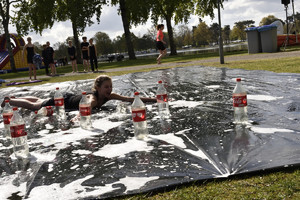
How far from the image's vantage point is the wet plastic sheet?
9.63ft

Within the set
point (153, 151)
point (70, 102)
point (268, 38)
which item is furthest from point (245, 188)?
point (268, 38)

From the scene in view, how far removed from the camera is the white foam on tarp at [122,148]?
144 inches

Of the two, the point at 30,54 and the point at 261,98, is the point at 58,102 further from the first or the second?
the point at 30,54

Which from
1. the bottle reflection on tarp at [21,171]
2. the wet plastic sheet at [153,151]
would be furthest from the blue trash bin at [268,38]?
the bottle reflection on tarp at [21,171]

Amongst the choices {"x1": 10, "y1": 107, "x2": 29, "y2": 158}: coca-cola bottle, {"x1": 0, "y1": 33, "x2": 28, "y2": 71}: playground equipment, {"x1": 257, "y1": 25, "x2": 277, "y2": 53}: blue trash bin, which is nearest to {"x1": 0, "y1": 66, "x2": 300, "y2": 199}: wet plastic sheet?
{"x1": 10, "y1": 107, "x2": 29, "y2": 158}: coca-cola bottle

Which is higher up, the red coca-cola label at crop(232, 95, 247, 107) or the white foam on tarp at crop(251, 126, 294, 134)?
the red coca-cola label at crop(232, 95, 247, 107)

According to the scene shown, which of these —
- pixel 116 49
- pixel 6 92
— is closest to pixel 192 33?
pixel 116 49

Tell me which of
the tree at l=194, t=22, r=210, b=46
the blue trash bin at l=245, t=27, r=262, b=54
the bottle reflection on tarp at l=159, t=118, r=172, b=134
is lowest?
the bottle reflection on tarp at l=159, t=118, r=172, b=134

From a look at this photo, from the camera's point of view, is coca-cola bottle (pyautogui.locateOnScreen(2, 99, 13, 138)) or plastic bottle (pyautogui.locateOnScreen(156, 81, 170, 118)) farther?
plastic bottle (pyautogui.locateOnScreen(156, 81, 170, 118))

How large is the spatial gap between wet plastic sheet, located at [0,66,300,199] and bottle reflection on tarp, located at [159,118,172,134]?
0.05 ft

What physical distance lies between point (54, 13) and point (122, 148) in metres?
30.6

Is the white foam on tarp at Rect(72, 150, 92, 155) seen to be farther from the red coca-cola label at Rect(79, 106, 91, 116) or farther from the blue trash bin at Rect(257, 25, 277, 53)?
the blue trash bin at Rect(257, 25, 277, 53)

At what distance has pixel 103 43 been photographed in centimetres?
11150

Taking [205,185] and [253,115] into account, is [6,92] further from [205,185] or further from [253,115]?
[205,185]
